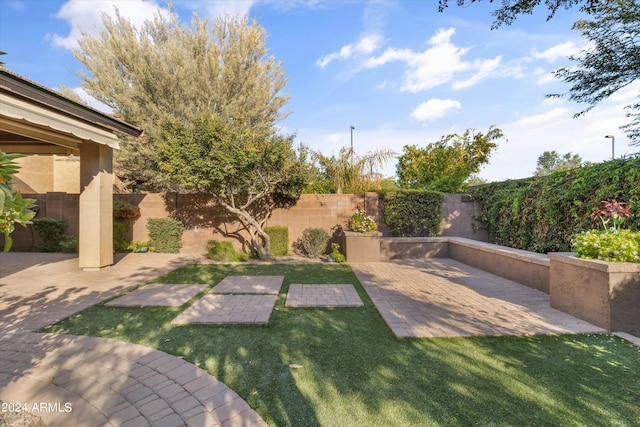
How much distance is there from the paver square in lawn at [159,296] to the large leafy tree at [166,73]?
956 centimetres

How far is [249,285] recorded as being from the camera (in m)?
5.45

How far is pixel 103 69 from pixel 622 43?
18.0 m

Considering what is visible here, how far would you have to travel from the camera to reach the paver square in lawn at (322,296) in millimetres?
4422

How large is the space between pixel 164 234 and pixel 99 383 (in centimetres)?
737

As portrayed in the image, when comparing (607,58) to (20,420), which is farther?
(607,58)

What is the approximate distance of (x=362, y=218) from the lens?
8.41 meters

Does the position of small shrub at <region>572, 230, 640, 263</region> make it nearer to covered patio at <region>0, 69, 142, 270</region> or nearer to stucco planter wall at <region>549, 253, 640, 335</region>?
stucco planter wall at <region>549, 253, 640, 335</region>

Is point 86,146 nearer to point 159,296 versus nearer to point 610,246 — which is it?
point 159,296

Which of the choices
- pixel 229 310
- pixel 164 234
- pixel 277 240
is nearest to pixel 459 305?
pixel 229 310

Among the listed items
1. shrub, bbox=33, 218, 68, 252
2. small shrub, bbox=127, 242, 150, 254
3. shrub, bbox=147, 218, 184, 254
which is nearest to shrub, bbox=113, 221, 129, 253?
small shrub, bbox=127, 242, 150, 254

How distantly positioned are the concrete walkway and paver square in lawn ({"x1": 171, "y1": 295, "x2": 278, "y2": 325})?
849 millimetres

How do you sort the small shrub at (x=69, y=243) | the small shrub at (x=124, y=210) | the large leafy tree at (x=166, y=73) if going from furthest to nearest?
the large leafy tree at (x=166, y=73), the small shrub at (x=124, y=210), the small shrub at (x=69, y=243)

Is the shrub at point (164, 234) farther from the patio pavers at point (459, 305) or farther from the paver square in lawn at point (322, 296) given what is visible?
the patio pavers at point (459, 305)

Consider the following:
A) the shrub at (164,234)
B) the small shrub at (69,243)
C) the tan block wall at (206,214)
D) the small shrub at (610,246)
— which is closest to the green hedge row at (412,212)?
the tan block wall at (206,214)
